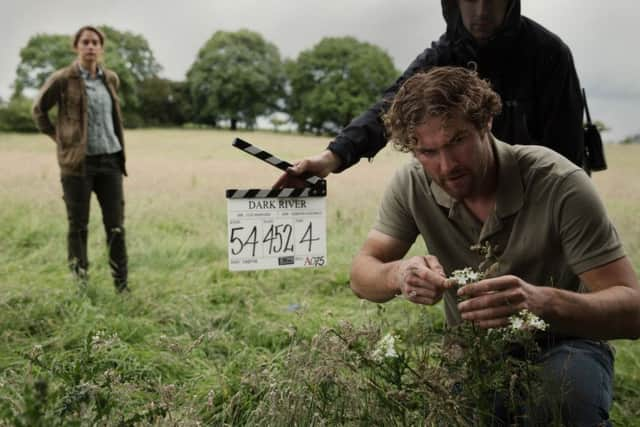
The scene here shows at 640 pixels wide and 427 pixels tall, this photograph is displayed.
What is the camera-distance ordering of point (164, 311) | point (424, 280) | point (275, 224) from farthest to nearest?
point (164, 311) < point (275, 224) < point (424, 280)

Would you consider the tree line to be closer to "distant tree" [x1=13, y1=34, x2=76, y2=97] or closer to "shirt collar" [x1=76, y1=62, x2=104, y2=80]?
"distant tree" [x1=13, y1=34, x2=76, y2=97]

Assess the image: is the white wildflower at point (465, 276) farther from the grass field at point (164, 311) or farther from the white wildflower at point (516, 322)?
the grass field at point (164, 311)

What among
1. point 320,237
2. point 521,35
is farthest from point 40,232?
point 521,35

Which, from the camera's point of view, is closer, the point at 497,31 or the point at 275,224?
the point at 275,224

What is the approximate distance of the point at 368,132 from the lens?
3.02m

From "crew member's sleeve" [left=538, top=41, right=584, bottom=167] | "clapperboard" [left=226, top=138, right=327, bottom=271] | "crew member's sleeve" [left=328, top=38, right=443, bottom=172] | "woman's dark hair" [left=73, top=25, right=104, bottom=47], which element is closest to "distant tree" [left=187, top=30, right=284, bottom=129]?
"woman's dark hair" [left=73, top=25, right=104, bottom=47]

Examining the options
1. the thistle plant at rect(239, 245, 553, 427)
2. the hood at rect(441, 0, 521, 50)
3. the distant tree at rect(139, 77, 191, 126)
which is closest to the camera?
the thistle plant at rect(239, 245, 553, 427)

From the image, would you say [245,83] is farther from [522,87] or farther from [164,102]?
[522,87]

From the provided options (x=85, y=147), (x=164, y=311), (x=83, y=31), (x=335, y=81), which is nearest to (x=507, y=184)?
(x=164, y=311)

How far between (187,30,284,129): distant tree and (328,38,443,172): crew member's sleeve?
3926 centimetres

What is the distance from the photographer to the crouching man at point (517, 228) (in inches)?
78.7

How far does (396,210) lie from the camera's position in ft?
8.46

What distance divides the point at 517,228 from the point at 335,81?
4239cm

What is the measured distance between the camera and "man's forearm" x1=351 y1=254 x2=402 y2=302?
89.4 inches
